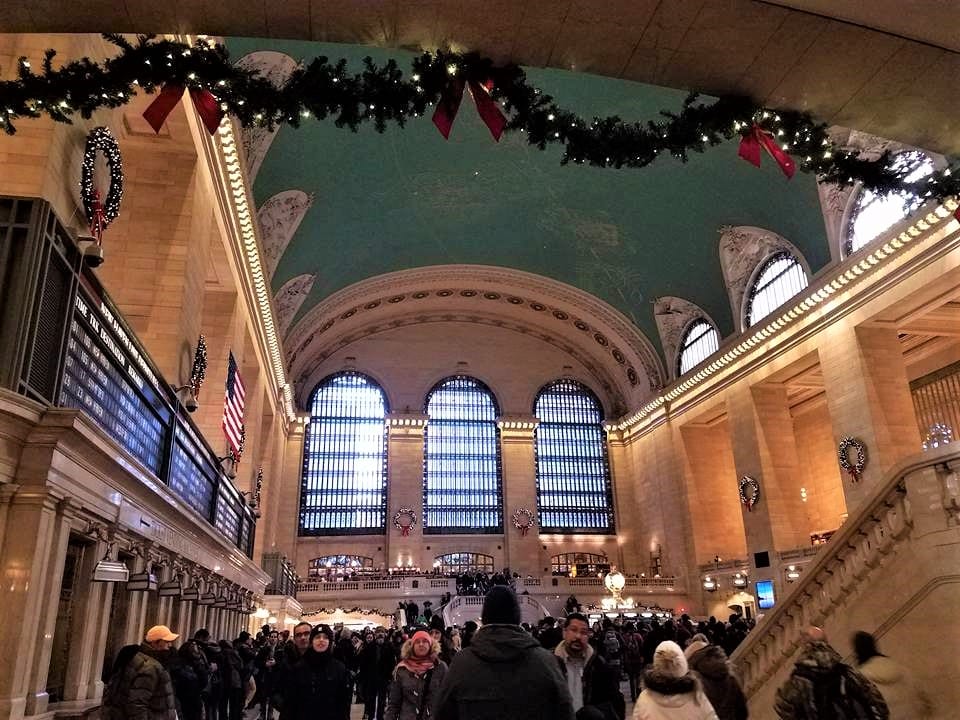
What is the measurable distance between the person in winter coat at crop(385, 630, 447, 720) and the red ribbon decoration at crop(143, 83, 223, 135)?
3.21 m

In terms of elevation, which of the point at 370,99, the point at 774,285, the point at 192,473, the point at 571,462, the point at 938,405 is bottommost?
the point at 192,473

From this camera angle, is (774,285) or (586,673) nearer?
(586,673)

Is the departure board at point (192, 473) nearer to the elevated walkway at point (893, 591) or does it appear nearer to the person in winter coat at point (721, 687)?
the person in winter coat at point (721, 687)

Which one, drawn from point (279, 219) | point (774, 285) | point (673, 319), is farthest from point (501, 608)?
point (673, 319)

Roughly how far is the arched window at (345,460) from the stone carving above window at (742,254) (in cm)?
1434

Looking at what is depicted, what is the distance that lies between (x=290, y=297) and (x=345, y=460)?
31.7ft

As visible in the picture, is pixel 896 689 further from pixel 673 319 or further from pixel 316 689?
pixel 673 319

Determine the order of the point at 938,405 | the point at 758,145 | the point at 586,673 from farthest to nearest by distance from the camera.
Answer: the point at 938,405, the point at 758,145, the point at 586,673

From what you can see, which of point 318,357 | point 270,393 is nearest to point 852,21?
point 270,393

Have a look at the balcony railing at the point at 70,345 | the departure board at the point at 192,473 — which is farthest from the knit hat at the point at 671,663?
the departure board at the point at 192,473

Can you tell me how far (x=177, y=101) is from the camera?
4371mm

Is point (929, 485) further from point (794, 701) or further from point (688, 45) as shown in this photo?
point (688, 45)

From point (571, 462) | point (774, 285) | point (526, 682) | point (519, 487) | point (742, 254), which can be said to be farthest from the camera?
point (571, 462)

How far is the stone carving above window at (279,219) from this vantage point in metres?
15.9
